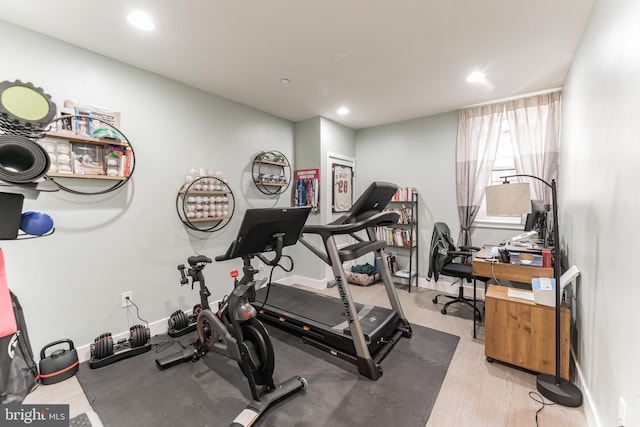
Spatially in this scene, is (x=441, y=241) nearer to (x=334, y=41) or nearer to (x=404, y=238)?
(x=404, y=238)

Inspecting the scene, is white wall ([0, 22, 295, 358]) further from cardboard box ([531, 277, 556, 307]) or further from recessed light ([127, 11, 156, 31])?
cardboard box ([531, 277, 556, 307])

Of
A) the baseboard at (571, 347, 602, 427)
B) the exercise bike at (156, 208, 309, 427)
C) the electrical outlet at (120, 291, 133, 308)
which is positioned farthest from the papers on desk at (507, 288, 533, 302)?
the electrical outlet at (120, 291, 133, 308)

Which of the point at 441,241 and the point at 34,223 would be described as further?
the point at 441,241

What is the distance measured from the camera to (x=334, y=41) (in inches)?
93.1

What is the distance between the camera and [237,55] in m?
2.61

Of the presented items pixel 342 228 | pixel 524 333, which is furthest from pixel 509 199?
pixel 342 228

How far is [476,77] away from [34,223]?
375 centimetres

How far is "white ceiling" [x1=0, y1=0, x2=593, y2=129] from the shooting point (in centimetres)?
197

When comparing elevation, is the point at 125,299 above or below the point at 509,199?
below

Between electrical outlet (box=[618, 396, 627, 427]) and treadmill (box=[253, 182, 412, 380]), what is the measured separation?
1.41m

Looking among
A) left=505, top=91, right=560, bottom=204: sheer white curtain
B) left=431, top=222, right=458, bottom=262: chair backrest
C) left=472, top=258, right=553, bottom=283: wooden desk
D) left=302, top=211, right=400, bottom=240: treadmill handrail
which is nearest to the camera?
left=302, top=211, right=400, bottom=240: treadmill handrail

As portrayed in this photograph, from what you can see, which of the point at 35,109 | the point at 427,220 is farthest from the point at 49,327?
the point at 427,220

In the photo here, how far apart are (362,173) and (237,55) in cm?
315

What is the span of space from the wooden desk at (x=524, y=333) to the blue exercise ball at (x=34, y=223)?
2.93 metres
